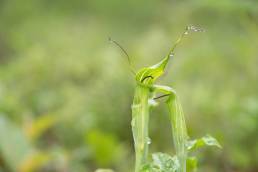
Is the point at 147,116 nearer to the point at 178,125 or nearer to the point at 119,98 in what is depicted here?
the point at 178,125

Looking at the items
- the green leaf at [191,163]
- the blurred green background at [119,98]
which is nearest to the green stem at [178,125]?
the green leaf at [191,163]

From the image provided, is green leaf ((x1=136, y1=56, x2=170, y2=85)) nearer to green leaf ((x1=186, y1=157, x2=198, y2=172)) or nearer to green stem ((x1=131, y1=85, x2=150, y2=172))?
green stem ((x1=131, y1=85, x2=150, y2=172))

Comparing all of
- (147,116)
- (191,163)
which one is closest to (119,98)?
(191,163)

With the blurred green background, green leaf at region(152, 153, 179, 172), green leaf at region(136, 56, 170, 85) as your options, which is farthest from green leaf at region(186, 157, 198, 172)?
the blurred green background

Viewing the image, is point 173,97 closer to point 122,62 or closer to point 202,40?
point 122,62

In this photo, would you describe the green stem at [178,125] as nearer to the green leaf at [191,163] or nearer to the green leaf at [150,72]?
the green leaf at [150,72]
